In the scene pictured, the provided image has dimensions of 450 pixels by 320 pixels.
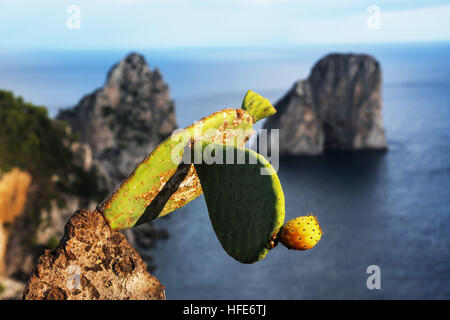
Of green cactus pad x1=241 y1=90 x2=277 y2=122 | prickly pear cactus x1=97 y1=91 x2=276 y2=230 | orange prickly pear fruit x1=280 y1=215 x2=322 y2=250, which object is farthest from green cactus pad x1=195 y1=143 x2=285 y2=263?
green cactus pad x1=241 y1=90 x2=277 y2=122

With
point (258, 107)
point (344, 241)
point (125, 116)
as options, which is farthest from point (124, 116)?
point (258, 107)
